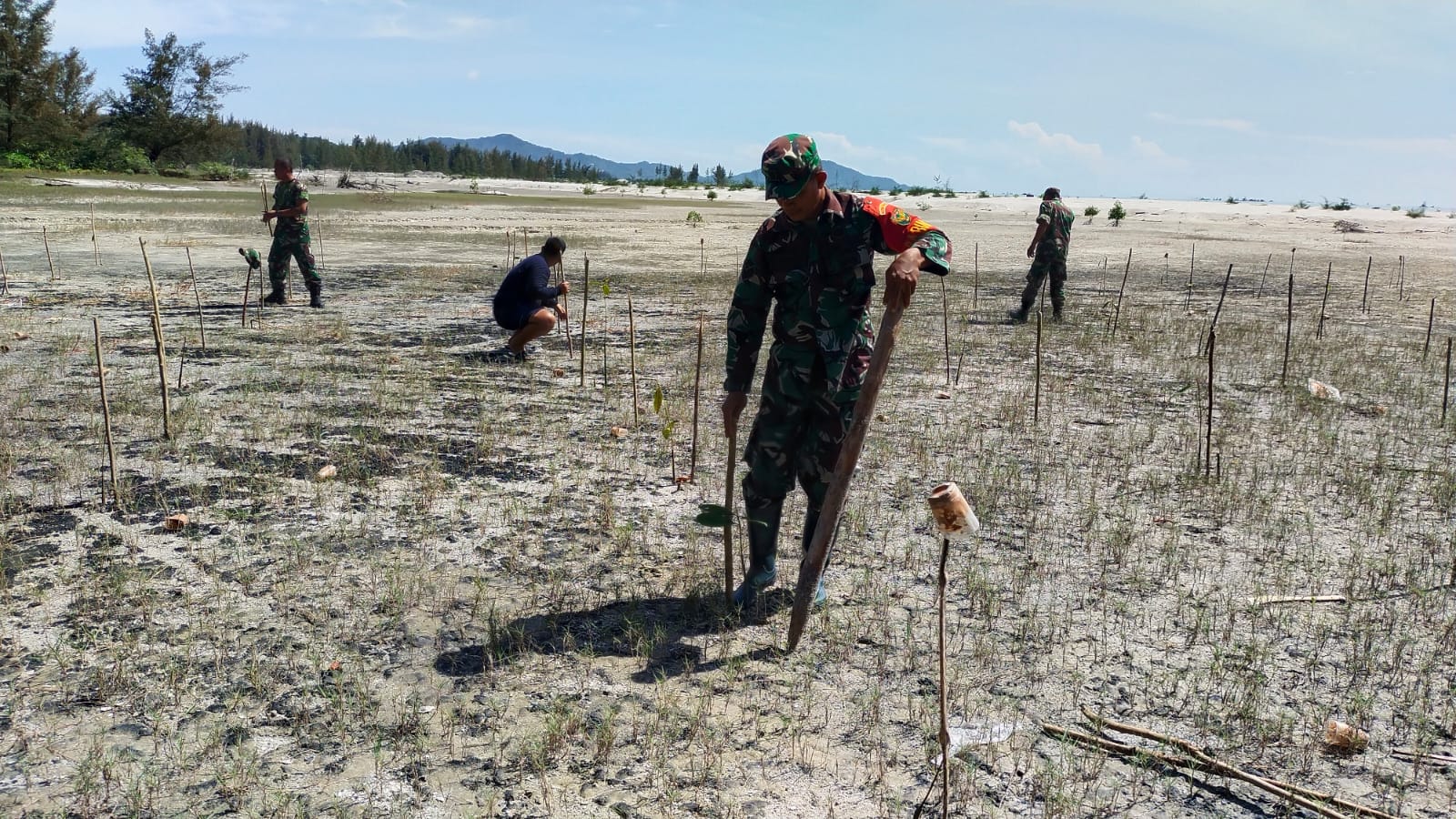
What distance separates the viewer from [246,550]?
16.5 feet

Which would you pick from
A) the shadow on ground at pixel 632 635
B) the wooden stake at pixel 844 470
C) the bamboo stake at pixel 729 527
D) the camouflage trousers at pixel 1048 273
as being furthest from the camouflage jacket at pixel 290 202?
the wooden stake at pixel 844 470

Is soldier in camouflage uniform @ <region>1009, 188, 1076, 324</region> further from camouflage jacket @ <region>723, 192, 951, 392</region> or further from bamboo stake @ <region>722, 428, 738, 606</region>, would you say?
bamboo stake @ <region>722, 428, 738, 606</region>

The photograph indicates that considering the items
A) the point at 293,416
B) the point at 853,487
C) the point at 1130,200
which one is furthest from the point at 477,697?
the point at 1130,200

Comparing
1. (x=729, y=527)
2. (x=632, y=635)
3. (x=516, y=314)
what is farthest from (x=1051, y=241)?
(x=632, y=635)

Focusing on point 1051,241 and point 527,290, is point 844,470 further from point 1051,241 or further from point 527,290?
point 1051,241

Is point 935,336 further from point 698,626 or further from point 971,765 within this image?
point 971,765

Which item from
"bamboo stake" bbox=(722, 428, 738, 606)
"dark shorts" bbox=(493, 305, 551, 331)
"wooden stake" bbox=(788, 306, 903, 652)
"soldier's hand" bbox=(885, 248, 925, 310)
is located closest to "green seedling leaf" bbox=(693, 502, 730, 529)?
"bamboo stake" bbox=(722, 428, 738, 606)

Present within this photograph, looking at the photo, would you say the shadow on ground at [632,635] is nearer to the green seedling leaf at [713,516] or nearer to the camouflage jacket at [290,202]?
the green seedling leaf at [713,516]

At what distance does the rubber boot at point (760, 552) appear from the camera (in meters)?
4.53

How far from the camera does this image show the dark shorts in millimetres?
10289

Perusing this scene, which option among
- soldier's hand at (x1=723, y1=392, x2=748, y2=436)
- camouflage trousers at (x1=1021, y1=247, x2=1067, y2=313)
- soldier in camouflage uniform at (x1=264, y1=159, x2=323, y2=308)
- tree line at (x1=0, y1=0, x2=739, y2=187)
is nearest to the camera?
soldier's hand at (x1=723, y1=392, x2=748, y2=436)

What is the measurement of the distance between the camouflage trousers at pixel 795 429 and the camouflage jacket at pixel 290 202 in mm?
10065

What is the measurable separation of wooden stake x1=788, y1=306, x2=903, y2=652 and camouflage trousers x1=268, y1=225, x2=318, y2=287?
1057cm

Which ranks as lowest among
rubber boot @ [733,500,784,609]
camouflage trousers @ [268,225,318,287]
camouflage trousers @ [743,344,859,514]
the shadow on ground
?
the shadow on ground
